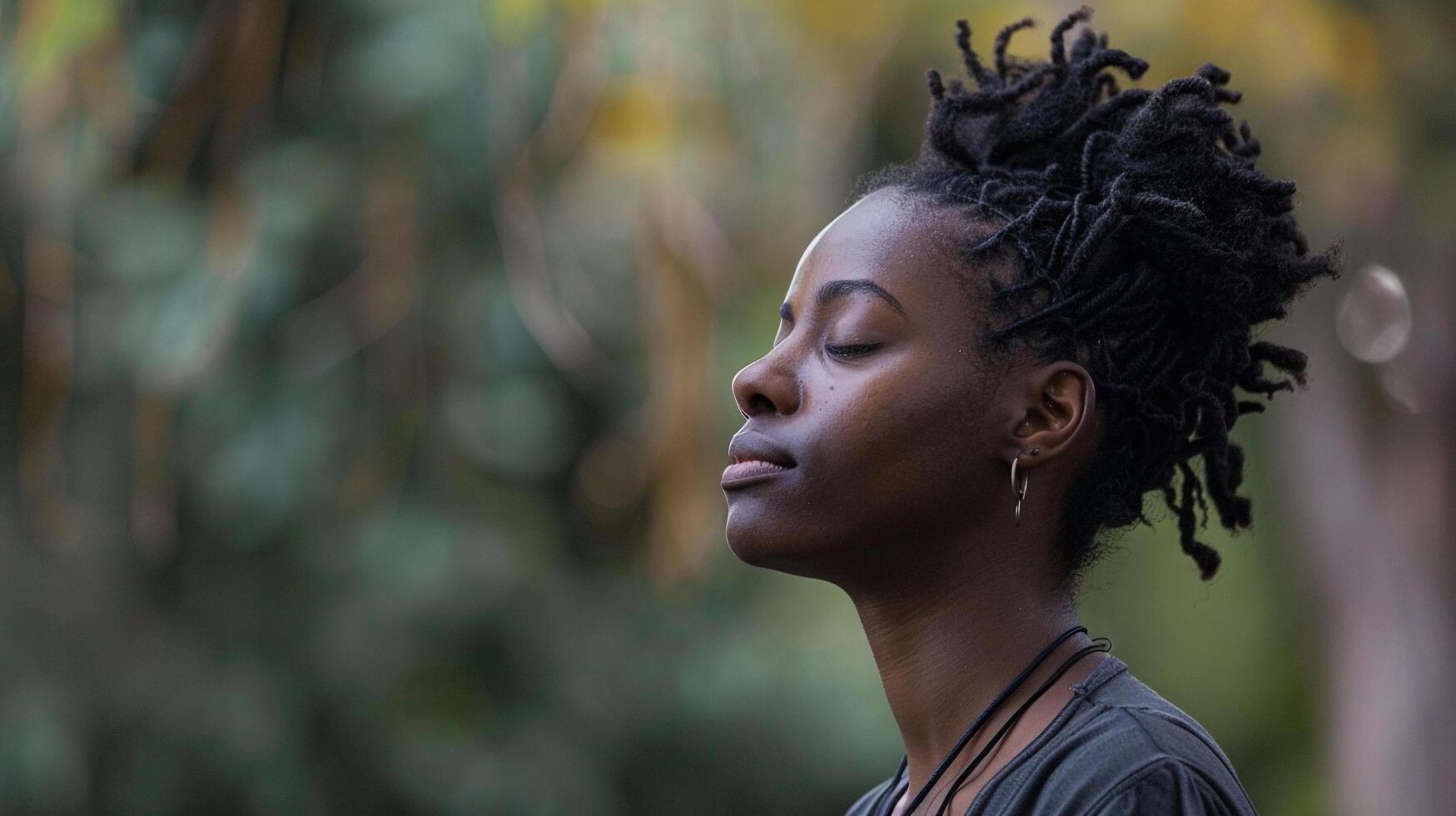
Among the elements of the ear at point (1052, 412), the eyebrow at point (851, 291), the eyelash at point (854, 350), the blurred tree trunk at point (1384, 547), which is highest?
the eyebrow at point (851, 291)

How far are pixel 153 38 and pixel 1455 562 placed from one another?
541cm

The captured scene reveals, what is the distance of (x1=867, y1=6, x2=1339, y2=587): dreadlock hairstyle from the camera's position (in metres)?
2.52

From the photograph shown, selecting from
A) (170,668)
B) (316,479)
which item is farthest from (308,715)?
(316,479)

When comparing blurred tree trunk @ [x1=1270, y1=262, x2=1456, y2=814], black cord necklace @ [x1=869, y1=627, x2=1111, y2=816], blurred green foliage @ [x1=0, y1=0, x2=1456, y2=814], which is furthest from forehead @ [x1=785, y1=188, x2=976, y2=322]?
blurred tree trunk @ [x1=1270, y1=262, x2=1456, y2=814]

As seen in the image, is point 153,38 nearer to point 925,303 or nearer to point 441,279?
point 441,279

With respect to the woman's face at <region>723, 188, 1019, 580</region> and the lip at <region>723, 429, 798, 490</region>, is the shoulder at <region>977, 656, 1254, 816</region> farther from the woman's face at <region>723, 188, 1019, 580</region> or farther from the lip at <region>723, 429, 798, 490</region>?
the lip at <region>723, 429, 798, 490</region>

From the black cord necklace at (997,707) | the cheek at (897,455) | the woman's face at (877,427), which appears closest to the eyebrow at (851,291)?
the woman's face at (877,427)

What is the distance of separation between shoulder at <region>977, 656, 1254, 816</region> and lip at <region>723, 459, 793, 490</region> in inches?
21.6

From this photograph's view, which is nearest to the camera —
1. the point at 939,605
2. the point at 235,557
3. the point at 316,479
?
the point at 939,605

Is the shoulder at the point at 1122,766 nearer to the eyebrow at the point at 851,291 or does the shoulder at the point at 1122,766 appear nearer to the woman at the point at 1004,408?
the woman at the point at 1004,408

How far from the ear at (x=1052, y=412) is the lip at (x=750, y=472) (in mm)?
354

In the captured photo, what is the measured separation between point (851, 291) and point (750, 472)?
0.32 metres

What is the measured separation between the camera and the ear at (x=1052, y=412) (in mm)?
2488

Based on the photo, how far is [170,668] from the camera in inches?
247
